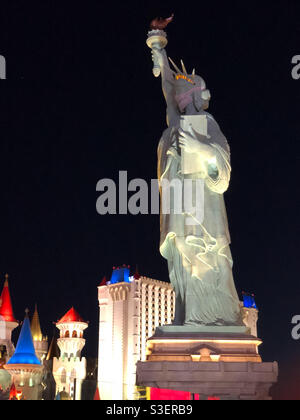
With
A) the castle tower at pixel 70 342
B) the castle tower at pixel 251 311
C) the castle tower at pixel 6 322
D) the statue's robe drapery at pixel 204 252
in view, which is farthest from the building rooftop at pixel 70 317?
the statue's robe drapery at pixel 204 252

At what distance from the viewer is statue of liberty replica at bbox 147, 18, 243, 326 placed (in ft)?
36.0

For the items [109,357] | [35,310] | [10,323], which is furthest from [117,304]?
[10,323]

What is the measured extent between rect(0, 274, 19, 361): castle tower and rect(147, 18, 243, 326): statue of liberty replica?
19.2 meters


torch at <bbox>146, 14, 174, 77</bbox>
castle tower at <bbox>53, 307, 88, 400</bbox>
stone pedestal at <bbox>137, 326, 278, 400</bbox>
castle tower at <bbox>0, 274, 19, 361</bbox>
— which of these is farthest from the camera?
castle tower at <bbox>53, 307, 88, 400</bbox>

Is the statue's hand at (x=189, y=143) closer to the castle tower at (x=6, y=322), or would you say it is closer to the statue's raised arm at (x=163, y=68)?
the statue's raised arm at (x=163, y=68)

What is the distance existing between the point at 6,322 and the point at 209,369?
2170 cm

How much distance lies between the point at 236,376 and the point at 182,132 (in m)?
4.66

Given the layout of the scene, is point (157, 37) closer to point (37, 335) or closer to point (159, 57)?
point (159, 57)

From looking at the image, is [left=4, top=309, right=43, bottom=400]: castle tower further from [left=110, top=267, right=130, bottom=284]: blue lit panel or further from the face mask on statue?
[left=110, top=267, right=130, bottom=284]: blue lit panel

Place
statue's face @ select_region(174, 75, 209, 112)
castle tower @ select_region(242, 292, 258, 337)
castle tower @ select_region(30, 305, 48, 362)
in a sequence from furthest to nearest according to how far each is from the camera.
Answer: castle tower @ select_region(242, 292, 258, 337) < castle tower @ select_region(30, 305, 48, 362) < statue's face @ select_region(174, 75, 209, 112)

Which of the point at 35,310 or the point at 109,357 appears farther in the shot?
A: the point at 109,357

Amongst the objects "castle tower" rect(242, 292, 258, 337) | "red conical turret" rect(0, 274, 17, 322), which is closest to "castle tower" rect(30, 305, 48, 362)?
"red conical turret" rect(0, 274, 17, 322)

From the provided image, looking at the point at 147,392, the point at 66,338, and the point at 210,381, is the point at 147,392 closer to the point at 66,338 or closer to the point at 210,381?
the point at 210,381
